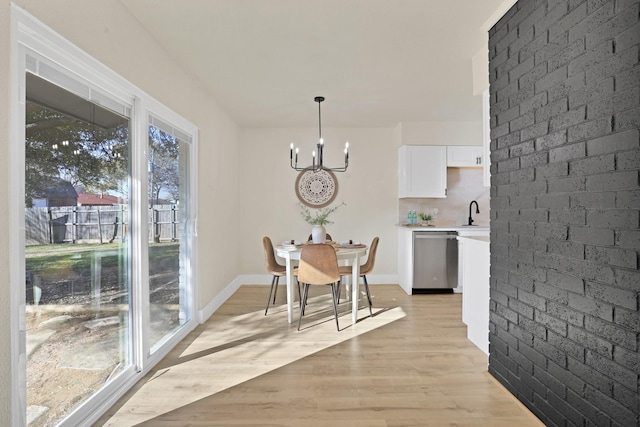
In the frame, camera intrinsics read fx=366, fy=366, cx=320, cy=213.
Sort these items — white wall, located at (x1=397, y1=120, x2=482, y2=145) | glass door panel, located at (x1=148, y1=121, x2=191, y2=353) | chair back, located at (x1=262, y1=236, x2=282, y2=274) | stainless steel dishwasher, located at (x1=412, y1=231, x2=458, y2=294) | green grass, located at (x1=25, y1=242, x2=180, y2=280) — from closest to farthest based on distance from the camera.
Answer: green grass, located at (x1=25, y1=242, x2=180, y2=280), glass door panel, located at (x1=148, y1=121, x2=191, y2=353), chair back, located at (x1=262, y1=236, x2=282, y2=274), stainless steel dishwasher, located at (x1=412, y1=231, x2=458, y2=294), white wall, located at (x1=397, y1=120, x2=482, y2=145)

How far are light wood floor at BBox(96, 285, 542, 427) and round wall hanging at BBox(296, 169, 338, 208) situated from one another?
7.23 ft

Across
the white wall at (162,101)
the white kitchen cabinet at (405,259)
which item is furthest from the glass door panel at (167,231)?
the white kitchen cabinet at (405,259)

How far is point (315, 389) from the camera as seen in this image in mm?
2357

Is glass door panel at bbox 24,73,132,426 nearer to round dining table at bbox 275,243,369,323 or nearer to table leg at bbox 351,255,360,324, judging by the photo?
round dining table at bbox 275,243,369,323

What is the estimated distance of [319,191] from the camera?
5645 millimetres

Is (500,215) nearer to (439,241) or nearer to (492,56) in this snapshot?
(492,56)

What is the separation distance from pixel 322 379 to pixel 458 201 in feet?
13.0

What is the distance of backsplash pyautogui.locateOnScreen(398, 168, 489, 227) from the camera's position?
5574 millimetres

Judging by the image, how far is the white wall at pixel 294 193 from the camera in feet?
18.6

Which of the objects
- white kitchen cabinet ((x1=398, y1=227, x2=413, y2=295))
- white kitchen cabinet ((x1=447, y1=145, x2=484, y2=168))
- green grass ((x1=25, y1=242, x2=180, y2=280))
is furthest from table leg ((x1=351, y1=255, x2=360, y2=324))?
white kitchen cabinet ((x1=447, y1=145, x2=484, y2=168))

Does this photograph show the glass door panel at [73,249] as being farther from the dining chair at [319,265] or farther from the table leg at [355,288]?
the table leg at [355,288]

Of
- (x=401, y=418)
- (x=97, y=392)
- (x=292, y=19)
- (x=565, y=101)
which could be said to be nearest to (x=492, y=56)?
(x=565, y=101)

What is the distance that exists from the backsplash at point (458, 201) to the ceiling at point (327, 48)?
51.1 inches

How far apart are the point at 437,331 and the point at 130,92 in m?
3.22
